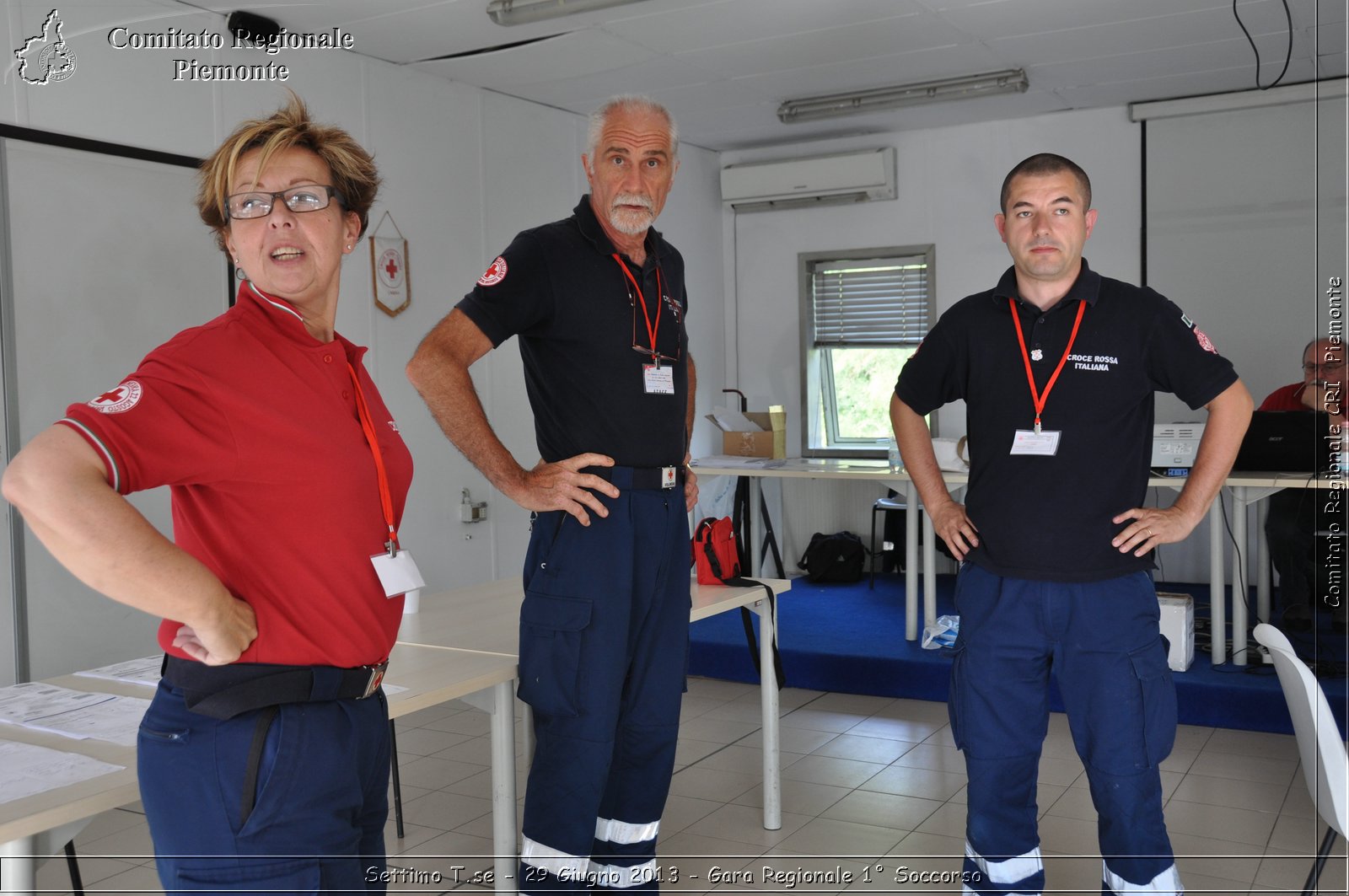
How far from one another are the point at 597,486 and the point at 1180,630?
3280 millimetres

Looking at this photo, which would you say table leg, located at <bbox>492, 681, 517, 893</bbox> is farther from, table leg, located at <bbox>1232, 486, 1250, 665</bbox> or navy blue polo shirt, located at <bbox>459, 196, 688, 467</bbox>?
table leg, located at <bbox>1232, 486, 1250, 665</bbox>

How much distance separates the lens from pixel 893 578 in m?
6.87

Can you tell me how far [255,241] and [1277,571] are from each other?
4.86 m

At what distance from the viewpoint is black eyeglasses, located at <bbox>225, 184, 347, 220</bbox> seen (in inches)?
54.7

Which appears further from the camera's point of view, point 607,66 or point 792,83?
point 792,83

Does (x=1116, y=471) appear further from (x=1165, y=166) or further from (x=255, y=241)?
(x=1165, y=166)

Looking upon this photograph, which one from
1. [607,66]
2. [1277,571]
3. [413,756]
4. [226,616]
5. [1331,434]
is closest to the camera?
[226,616]

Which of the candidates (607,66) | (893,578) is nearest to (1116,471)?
(607,66)

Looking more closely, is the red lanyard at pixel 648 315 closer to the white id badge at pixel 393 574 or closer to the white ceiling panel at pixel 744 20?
the white id badge at pixel 393 574

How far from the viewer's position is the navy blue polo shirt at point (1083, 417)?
228 centimetres

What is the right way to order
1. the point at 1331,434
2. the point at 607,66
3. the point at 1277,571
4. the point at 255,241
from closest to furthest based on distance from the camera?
the point at 255,241, the point at 1331,434, the point at 1277,571, the point at 607,66

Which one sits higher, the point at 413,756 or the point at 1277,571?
the point at 1277,571

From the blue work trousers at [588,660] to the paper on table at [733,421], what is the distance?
4.38 m

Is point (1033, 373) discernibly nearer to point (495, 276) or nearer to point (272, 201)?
point (495, 276)
